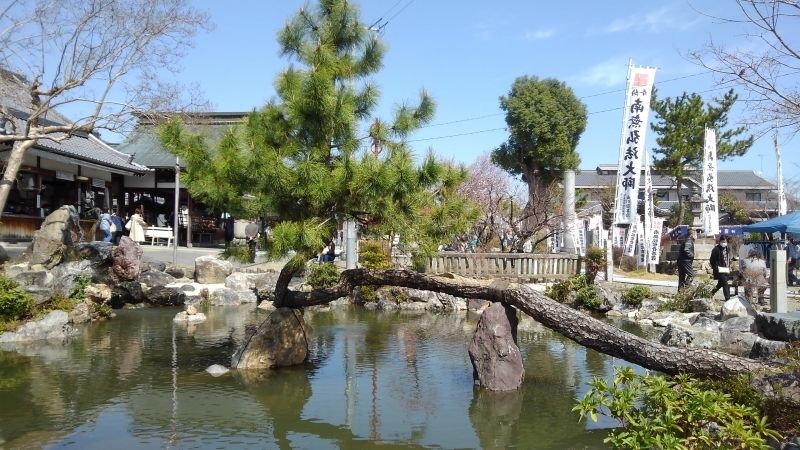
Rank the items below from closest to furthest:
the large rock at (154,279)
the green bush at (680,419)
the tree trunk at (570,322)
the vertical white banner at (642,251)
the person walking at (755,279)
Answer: the green bush at (680,419)
the tree trunk at (570,322)
the person walking at (755,279)
the large rock at (154,279)
the vertical white banner at (642,251)

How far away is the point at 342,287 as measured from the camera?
8781 mm

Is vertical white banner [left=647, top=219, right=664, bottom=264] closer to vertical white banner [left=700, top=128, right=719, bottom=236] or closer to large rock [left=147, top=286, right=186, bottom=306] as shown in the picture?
vertical white banner [left=700, top=128, right=719, bottom=236]

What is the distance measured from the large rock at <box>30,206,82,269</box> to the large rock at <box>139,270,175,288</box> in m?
1.95

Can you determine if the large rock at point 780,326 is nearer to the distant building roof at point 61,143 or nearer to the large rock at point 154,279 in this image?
the large rock at point 154,279

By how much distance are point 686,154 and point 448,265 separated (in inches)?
723

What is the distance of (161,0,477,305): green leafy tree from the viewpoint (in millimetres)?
7543

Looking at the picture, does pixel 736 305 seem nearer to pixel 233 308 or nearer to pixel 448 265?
pixel 448 265

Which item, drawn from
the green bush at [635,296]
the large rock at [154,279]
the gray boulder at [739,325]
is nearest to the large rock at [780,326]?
the gray boulder at [739,325]

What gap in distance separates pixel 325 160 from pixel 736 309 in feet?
26.8

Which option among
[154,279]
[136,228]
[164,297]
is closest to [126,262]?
[154,279]

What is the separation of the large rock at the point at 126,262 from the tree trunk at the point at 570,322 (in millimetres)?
7871

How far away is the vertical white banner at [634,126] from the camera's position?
60.7 feet

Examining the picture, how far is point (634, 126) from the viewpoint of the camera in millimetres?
18641

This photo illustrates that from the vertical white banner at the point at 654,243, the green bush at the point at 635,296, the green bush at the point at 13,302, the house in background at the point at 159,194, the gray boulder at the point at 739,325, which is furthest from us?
the house in background at the point at 159,194
